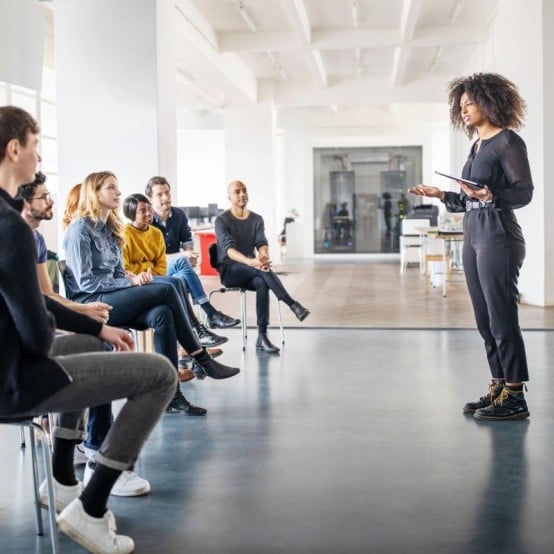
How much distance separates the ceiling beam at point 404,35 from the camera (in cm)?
952

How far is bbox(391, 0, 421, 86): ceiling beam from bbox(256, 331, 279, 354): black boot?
487cm

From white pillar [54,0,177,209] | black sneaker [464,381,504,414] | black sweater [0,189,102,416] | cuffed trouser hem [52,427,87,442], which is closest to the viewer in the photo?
black sweater [0,189,102,416]

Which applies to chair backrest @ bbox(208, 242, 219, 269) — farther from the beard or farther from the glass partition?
the glass partition

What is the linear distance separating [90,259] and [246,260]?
237 centimetres

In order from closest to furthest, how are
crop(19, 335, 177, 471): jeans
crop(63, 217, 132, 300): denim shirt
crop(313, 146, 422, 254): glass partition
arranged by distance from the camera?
1. crop(19, 335, 177, 471): jeans
2. crop(63, 217, 132, 300): denim shirt
3. crop(313, 146, 422, 254): glass partition

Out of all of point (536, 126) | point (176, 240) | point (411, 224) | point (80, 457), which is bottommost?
point (80, 457)

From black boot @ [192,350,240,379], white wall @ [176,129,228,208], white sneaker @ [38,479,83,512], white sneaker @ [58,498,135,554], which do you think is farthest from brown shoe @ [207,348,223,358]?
white wall @ [176,129,228,208]

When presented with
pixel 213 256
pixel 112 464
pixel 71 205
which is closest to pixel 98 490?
pixel 112 464

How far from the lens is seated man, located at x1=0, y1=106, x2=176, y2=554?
6.67 ft

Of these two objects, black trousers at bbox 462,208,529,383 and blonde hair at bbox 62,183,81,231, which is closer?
Result: black trousers at bbox 462,208,529,383

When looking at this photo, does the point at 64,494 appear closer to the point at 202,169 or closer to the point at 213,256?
the point at 213,256

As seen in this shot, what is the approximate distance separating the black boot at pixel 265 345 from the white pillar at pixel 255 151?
31.6 feet

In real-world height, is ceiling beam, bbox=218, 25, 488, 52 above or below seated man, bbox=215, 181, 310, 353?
above

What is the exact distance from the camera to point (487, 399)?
13.4 feet
